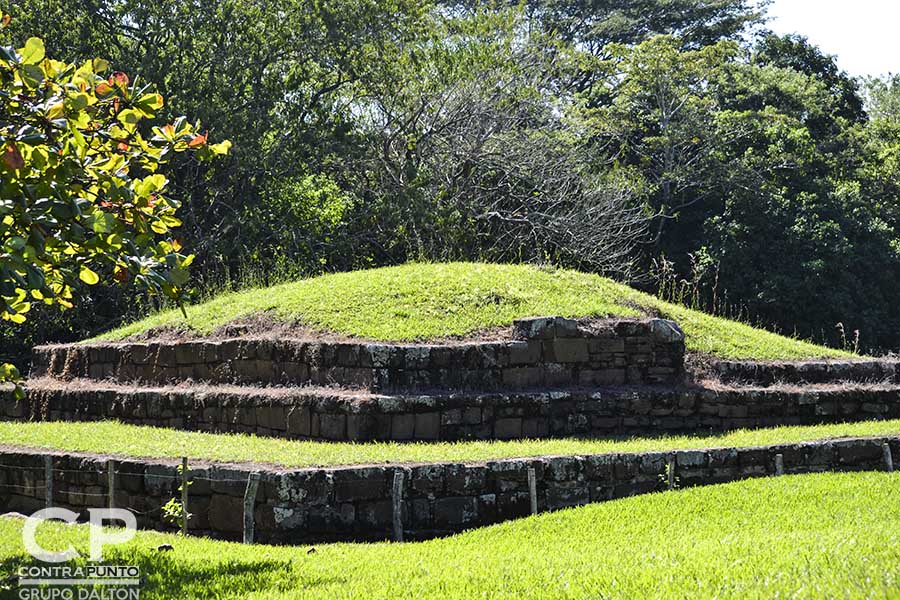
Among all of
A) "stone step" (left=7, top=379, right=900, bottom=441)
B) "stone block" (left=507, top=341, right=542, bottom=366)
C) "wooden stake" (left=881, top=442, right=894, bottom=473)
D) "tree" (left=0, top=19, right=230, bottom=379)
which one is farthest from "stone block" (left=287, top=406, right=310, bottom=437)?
"wooden stake" (left=881, top=442, right=894, bottom=473)

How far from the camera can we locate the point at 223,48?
75.6ft

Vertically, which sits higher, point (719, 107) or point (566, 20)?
point (566, 20)

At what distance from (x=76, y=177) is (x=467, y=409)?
6860 mm

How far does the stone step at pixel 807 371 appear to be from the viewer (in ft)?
51.6

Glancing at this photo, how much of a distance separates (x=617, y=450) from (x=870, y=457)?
311cm

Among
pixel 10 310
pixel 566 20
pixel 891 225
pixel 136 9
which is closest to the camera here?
pixel 10 310

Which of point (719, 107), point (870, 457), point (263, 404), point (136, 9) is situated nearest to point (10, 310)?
point (263, 404)

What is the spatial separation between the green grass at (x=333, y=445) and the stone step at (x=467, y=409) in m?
0.39

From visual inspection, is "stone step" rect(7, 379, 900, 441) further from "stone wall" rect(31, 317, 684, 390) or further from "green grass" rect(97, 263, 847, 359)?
"green grass" rect(97, 263, 847, 359)

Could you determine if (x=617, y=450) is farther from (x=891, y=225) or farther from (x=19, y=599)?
(x=891, y=225)

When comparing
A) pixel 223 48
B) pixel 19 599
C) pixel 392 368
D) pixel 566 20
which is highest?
pixel 566 20

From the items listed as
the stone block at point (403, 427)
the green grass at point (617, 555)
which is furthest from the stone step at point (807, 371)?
the stone block at point (403, 427)

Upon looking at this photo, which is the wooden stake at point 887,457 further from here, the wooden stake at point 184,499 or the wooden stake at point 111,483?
the wooden stake at point 111,483

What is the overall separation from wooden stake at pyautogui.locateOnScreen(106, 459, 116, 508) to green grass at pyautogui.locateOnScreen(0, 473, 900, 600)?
0.68m
